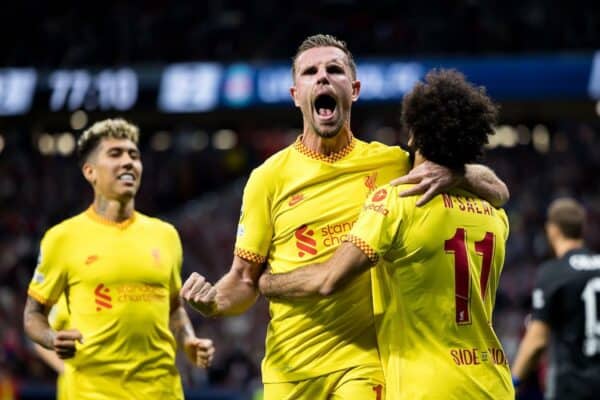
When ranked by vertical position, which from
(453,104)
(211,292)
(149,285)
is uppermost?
(453,104)

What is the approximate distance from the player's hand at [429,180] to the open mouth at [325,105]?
0.63 meters

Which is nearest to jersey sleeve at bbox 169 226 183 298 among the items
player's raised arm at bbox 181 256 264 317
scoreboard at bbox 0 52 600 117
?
player's raised arm at bbox 181 256 264 317

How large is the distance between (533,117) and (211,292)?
645 inches

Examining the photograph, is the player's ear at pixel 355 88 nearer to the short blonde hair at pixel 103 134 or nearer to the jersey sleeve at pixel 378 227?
the jersey sleeve at pixel 378 227

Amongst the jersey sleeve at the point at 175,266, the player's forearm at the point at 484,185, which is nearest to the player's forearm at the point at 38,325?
the jersey sleeve at the point at 175,266

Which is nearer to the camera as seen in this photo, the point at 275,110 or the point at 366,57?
the point at 366,57

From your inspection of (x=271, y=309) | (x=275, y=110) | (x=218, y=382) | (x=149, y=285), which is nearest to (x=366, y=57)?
(x=275, y=110)

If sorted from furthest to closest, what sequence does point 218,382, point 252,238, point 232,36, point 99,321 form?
point 232,36, point 218,382, point 99,321, point 252,238

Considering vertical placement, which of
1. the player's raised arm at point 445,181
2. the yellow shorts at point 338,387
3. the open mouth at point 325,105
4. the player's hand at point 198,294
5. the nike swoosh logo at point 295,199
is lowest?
the yellow shorts at point 338,387

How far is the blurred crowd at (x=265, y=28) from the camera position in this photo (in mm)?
17844

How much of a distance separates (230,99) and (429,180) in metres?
13.8

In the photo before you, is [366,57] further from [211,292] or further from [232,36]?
[211,292]

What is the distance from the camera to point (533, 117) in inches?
791

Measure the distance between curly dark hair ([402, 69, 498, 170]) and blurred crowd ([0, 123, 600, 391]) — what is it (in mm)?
9642
